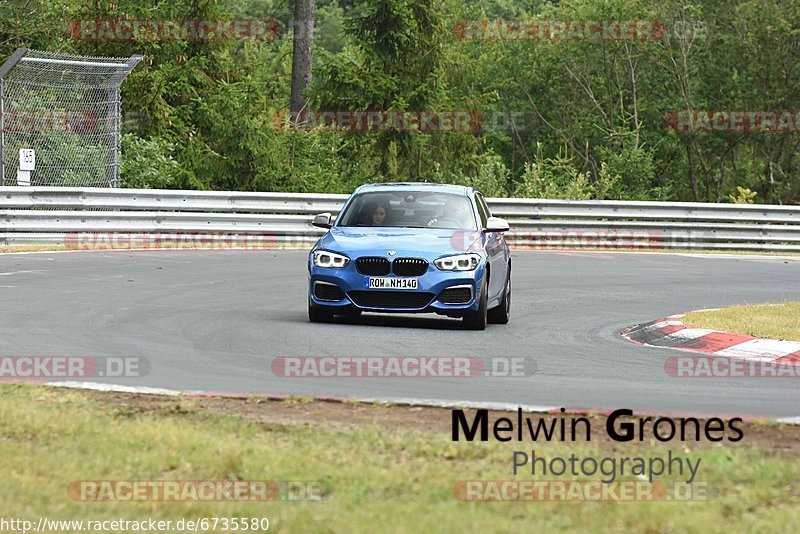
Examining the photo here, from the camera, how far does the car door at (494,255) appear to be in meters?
15.2

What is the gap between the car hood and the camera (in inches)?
574

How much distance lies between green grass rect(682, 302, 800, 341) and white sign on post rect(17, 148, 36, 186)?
43.4 feet

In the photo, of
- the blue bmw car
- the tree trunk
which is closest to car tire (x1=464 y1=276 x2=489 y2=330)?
the blue bmw car

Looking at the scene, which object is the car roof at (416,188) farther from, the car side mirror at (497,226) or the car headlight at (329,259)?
the car headlight at (329,259)

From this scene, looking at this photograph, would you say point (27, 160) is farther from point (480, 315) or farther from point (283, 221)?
point (480, 315)

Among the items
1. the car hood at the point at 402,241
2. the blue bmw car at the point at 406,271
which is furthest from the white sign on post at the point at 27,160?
the car hood at the point at 402,241

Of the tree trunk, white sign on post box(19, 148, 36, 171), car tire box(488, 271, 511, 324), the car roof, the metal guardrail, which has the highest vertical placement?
the tree trunk

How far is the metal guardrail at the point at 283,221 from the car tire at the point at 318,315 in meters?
11.3

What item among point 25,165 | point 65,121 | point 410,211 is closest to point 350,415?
point 410,211

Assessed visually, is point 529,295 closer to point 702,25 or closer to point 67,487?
point 67,487

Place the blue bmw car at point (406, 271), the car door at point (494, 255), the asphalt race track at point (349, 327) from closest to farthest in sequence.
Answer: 1. the asphalt race track at point (349, 327)
2. the blue bmw car at point (406, 271)
3. the car door at point (494, 255)

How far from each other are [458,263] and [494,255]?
3.43 ft

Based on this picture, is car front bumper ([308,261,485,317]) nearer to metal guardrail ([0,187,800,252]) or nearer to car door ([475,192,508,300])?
car door ([475,192,508,300])

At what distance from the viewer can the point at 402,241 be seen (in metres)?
14.8
